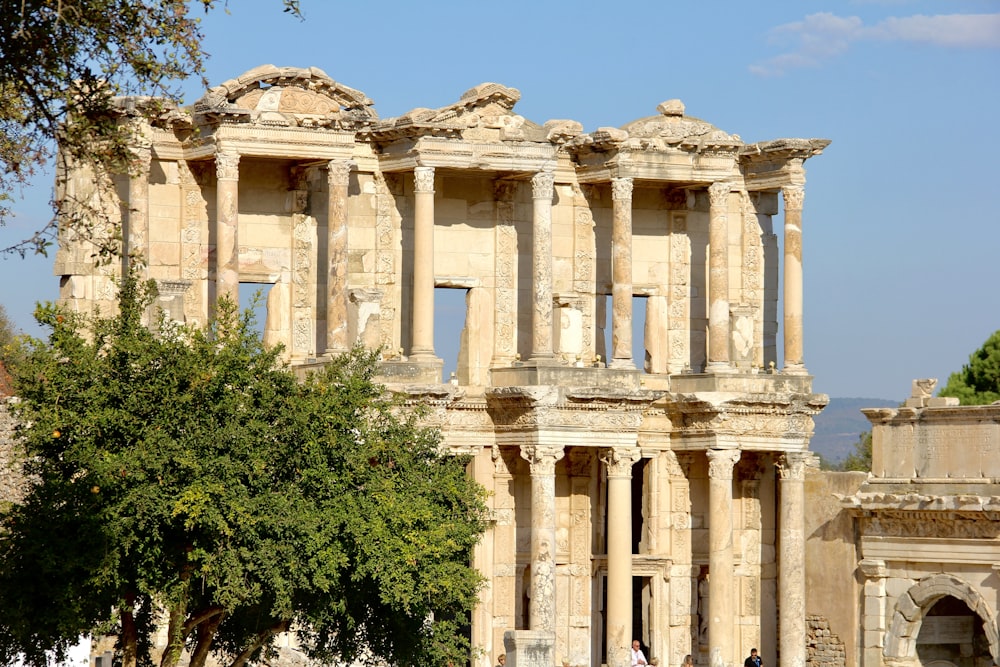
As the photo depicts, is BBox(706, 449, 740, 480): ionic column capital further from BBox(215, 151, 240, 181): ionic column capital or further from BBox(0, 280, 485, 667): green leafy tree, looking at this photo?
BBox(215, 151, 240, 181): ionic column capital

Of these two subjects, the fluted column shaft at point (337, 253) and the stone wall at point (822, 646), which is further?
the stone wall at point (822, 646)

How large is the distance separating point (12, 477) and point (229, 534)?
29.2ft

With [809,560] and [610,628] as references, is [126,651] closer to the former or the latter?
[610,628]

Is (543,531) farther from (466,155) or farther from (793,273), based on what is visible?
(793,273)

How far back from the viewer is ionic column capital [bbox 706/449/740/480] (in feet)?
117

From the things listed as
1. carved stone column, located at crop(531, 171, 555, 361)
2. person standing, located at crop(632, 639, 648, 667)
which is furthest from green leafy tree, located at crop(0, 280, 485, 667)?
person standing, located at crop(632, 639, 648, 667)

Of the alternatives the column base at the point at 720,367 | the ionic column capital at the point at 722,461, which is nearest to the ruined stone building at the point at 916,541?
the ionic column capital at the point at 722,461

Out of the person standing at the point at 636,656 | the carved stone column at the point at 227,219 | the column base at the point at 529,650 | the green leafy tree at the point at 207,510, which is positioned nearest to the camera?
the green leafy tree at the point at 207,510

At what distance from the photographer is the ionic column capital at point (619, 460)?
115ft

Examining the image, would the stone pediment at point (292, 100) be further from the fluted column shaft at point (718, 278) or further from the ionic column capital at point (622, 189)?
the fluted column shaft at point (718, 278)

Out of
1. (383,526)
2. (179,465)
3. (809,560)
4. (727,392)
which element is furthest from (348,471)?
(809,560)

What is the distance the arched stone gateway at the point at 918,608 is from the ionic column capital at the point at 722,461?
139 inches

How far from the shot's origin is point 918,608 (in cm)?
3581

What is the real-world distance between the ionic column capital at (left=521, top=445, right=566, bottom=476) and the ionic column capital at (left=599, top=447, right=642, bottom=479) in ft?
2.81
